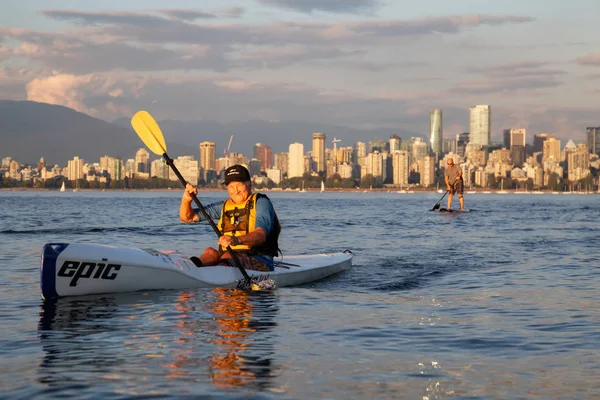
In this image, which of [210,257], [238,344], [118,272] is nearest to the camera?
[238,344]

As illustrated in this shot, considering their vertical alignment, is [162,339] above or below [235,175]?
below

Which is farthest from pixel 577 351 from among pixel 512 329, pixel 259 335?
pixel 259 335

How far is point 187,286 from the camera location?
1125 cm

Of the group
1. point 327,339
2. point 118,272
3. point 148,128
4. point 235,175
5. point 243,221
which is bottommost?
point 327,339

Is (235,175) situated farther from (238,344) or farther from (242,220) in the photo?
(238,344)

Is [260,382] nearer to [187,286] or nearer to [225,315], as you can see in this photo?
[225,315]

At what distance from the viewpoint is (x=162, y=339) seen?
7961 mm

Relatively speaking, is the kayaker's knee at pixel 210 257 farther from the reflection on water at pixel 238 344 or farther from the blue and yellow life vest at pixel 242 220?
the reflection on water at pixel 238 344

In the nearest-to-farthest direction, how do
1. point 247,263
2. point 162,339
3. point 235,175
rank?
point 162,339 → point 235,175 → point 247,263

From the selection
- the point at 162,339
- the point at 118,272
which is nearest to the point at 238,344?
the point at 162,339

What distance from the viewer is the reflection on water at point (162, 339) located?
6.43m

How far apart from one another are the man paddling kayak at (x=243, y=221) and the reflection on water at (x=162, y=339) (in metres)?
0.54

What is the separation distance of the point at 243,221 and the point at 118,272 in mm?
1743

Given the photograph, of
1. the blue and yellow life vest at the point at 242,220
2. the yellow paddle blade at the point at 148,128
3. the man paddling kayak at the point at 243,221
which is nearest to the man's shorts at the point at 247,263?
the man paddling kayak at the point at 243,221
